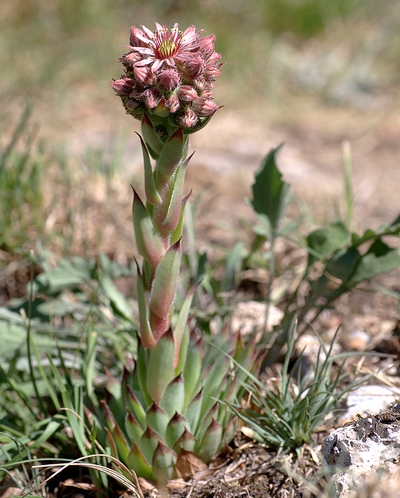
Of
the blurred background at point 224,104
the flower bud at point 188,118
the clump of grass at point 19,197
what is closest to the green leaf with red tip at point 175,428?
the flower bud at point 188,118

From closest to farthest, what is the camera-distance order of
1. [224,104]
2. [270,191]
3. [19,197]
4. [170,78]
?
[170,78] → [270,191] → [19,197] → [224,104]

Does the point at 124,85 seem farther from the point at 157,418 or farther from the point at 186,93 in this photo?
the point at 157,418

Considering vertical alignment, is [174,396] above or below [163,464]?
above

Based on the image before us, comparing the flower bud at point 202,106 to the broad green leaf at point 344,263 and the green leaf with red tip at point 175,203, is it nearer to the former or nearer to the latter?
the green leaf with red tip at point 175,203

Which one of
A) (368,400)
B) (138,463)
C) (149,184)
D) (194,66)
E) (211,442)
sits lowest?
(138,463)

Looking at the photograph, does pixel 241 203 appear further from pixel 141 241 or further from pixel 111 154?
pixel 141 241

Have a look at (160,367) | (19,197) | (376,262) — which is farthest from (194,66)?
(19,197)
